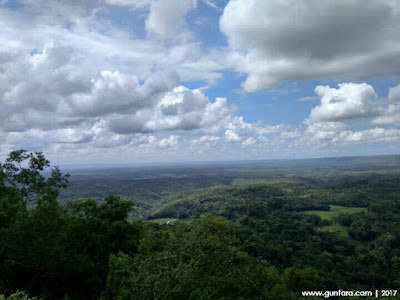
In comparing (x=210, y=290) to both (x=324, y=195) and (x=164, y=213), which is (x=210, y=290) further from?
(x=324, y=195)

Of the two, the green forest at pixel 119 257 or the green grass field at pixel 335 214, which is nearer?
the green forest at pixel 119 257

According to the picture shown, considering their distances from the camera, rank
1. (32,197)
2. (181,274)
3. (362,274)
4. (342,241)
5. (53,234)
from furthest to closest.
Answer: (342,241) → (362,274) → (32,197) → (53,234) → (181,274)

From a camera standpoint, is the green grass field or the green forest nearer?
the green forest

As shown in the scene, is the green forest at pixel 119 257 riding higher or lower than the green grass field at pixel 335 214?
higher

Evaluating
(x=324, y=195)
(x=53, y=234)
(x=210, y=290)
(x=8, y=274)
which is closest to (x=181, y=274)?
(x=210, y=290)

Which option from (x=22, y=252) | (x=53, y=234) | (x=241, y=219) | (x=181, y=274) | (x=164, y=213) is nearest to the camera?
(x=181, y=274)

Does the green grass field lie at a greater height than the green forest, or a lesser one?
lesser

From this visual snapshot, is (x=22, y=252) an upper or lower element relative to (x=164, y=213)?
upper

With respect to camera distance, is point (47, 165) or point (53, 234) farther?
point (47, 165)

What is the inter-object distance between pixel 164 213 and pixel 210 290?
434ft

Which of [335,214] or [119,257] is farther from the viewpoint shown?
[335,214]

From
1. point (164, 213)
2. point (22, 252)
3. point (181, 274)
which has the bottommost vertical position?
point (164, 213)

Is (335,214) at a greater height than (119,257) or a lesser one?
lesser

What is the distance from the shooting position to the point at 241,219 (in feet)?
333
